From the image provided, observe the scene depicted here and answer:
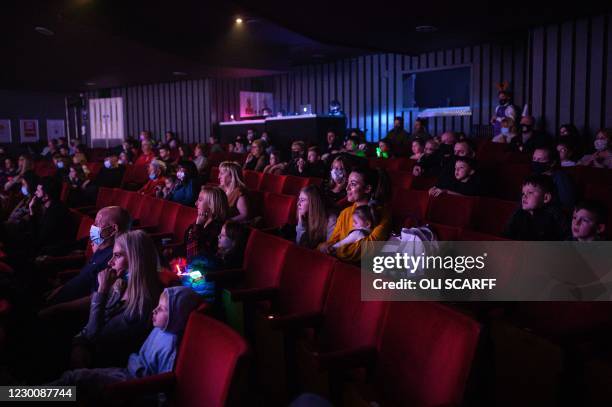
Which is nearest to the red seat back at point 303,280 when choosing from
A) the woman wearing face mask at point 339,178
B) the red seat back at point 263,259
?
the red seat back at point 263,259

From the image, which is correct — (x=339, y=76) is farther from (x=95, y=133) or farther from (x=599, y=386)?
(x=599, y=386)

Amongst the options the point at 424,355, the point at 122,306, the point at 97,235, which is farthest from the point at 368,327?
the point at 97,235

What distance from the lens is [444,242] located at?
298 cm

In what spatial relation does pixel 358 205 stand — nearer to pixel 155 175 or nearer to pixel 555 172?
pixel 555 172

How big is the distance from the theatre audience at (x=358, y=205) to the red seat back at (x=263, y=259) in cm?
41

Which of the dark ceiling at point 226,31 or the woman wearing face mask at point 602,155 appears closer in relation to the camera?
the woman wearing face mask at point 602,155

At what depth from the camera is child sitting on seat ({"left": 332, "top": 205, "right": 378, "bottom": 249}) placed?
3.21 metres

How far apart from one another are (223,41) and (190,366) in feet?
30.2

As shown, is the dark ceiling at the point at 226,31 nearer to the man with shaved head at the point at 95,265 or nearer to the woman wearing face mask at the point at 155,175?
the woman wearing face mask at the point at 155,175

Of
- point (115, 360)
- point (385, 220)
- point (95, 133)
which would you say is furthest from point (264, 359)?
point (95, 133)

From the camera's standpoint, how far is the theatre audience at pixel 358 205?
10.4 ft

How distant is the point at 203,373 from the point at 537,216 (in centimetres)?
241

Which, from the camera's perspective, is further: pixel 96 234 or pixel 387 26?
pixel 387 26

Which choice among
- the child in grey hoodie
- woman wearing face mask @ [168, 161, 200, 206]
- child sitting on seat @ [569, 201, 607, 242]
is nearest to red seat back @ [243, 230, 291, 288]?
the child in grey hoodie
